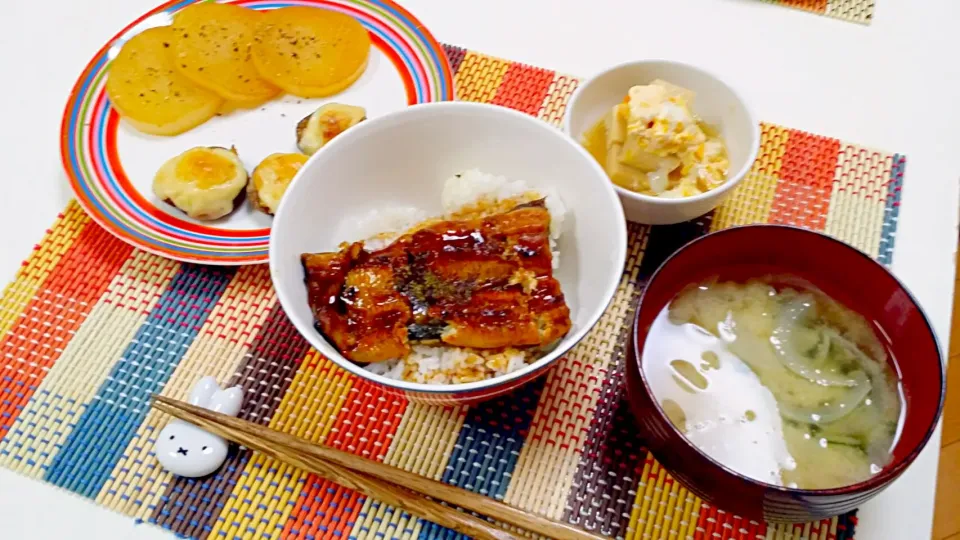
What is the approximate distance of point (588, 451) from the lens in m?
0.96

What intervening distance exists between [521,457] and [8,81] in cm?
129

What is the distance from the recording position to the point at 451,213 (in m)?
1.05

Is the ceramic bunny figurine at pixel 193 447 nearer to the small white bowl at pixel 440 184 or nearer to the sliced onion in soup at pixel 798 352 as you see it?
the small white bowl at pixel 440 184

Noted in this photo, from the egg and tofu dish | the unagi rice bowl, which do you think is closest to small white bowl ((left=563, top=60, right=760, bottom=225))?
the egg and tofu dish

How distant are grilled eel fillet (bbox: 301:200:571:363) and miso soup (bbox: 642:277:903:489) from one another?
6.5 inches

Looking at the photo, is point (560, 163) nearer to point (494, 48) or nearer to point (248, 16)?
point (494, 48)

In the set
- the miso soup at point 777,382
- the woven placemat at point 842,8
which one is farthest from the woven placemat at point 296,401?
the woven placemat at point 842,8

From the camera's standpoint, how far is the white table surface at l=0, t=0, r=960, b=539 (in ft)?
3.87

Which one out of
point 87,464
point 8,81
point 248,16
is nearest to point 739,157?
point 248,16

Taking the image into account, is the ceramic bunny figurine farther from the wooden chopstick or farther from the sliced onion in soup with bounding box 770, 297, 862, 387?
the sliced onion in soup with bounding box 770, 297, 862, 387

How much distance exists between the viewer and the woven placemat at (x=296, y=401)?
0.93 m

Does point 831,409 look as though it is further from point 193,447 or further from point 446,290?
point 193,447

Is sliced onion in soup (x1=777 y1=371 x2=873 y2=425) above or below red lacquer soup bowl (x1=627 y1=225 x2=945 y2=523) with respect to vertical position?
below

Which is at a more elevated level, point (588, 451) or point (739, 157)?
point (739, 157)
